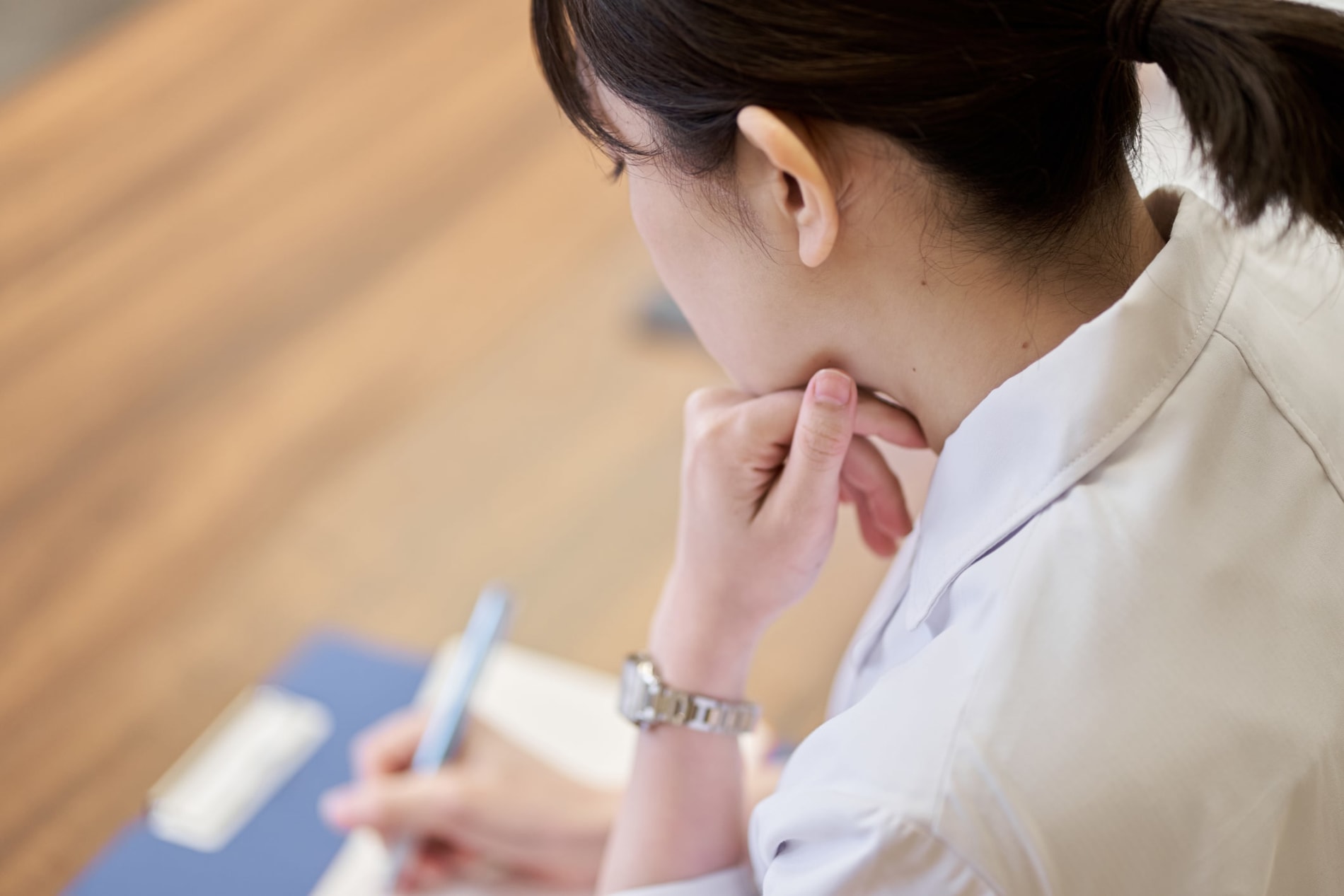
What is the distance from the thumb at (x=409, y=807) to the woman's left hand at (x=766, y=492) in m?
0.24

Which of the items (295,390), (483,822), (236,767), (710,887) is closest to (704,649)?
(710,887)

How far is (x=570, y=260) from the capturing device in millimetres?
2205

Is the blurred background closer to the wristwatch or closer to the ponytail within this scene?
the ponytail

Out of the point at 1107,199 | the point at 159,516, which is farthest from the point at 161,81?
the point at 1107,199

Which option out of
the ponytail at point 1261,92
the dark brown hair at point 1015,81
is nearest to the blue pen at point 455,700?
the dark brown hair at point 1015,81

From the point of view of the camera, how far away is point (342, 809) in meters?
1.11

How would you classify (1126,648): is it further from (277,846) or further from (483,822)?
(277,846)

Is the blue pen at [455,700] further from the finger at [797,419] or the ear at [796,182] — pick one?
the ear at [796,182]

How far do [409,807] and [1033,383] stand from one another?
2.11ft

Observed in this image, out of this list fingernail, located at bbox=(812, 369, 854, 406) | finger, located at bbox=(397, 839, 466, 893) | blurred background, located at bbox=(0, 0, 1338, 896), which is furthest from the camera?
blurred background, located at bbox=(0, 0, 1338, 896)

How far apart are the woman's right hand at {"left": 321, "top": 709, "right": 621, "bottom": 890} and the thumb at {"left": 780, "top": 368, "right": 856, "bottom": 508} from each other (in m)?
0.39

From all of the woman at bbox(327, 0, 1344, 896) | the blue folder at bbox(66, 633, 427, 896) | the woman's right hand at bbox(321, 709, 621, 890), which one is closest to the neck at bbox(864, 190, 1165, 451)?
the woman at bbox(327, 0, 1344, 896)

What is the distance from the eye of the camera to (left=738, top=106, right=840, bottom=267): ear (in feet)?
2.26

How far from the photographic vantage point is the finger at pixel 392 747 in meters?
1.16
